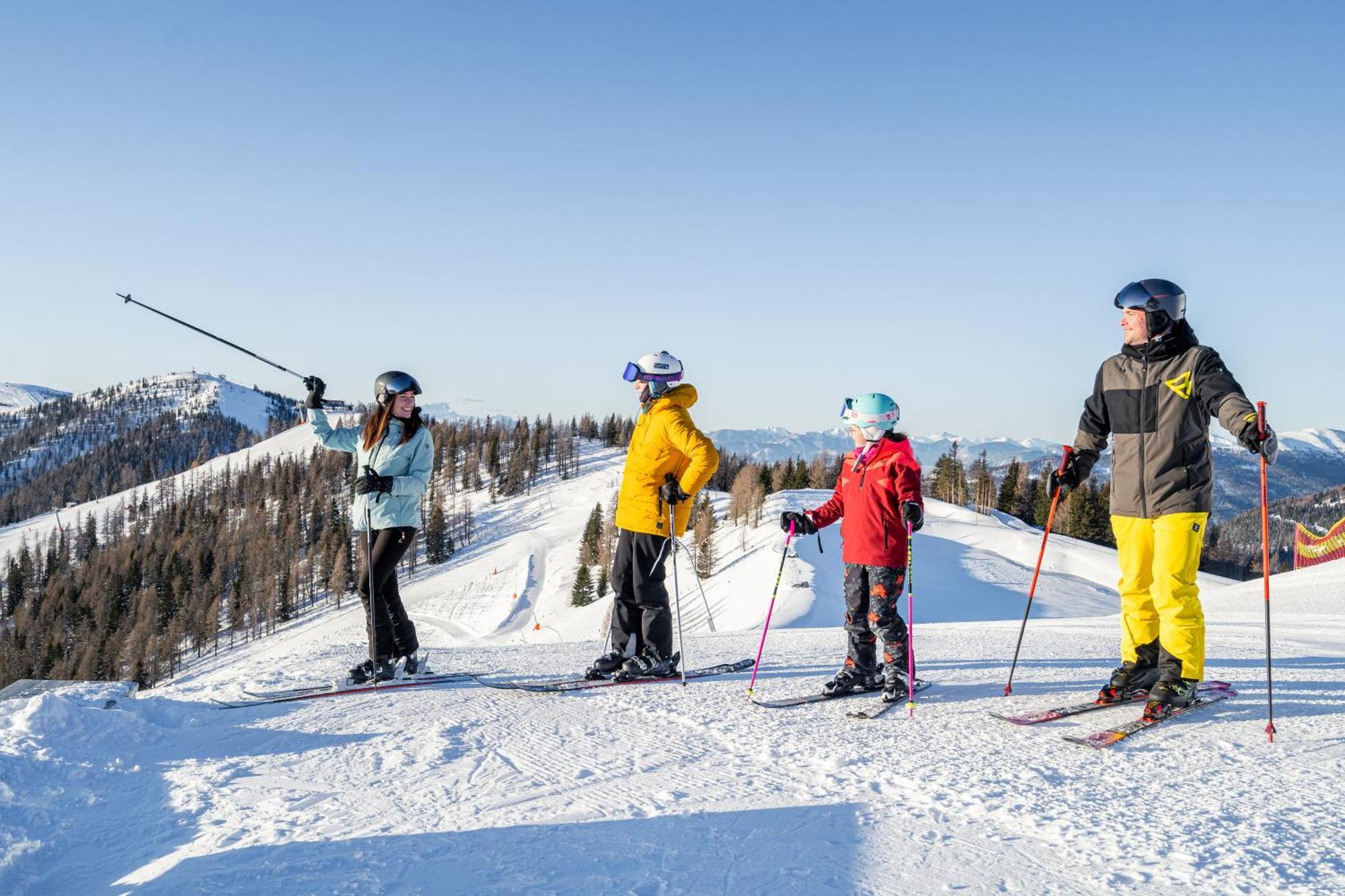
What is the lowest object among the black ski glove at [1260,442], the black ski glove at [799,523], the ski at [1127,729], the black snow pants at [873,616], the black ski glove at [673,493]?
the ski at [1127,729]

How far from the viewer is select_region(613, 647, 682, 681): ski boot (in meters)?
6.07

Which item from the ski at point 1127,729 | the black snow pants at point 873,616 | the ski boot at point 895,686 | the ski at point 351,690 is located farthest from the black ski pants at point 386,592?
the ski at point 1127,729

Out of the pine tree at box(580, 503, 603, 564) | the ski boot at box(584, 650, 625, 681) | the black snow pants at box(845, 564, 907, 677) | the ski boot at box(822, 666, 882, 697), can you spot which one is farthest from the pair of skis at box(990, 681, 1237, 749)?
the pine tree at box(580, 503, 603, 564)

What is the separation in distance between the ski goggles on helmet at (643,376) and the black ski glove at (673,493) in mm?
791

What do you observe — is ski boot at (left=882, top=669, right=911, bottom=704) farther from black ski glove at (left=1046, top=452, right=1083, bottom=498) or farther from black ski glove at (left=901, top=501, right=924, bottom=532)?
black ski glove at (left=1046, top=452, right=1083, bottom=498)

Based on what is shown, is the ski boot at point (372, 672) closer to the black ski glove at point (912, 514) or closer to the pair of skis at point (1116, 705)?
the black ski glove at point (912, 514)

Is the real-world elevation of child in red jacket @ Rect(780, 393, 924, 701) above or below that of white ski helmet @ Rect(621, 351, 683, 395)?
below

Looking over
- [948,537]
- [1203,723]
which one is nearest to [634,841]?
[1203,723]

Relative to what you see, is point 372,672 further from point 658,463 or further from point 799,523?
point 799,523

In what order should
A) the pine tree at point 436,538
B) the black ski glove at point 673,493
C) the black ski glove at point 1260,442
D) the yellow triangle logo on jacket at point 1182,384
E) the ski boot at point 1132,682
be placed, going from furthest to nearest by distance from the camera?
the pine tree at point 436,538 < the black ski glove at point 673,493 < the ski boot at point 1132,682 < the yellow triangle logo on jacket at point 1182,384 < the black ski glove at point 1260,442

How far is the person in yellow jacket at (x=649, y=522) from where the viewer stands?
6035 millimetres

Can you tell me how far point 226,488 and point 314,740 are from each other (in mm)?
143189

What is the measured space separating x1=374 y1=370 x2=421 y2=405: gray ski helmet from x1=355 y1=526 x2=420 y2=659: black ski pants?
3.47 feet

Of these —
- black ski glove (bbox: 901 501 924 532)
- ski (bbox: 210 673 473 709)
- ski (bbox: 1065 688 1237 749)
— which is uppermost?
black ski glove (bbox: 901 501 924 532)
